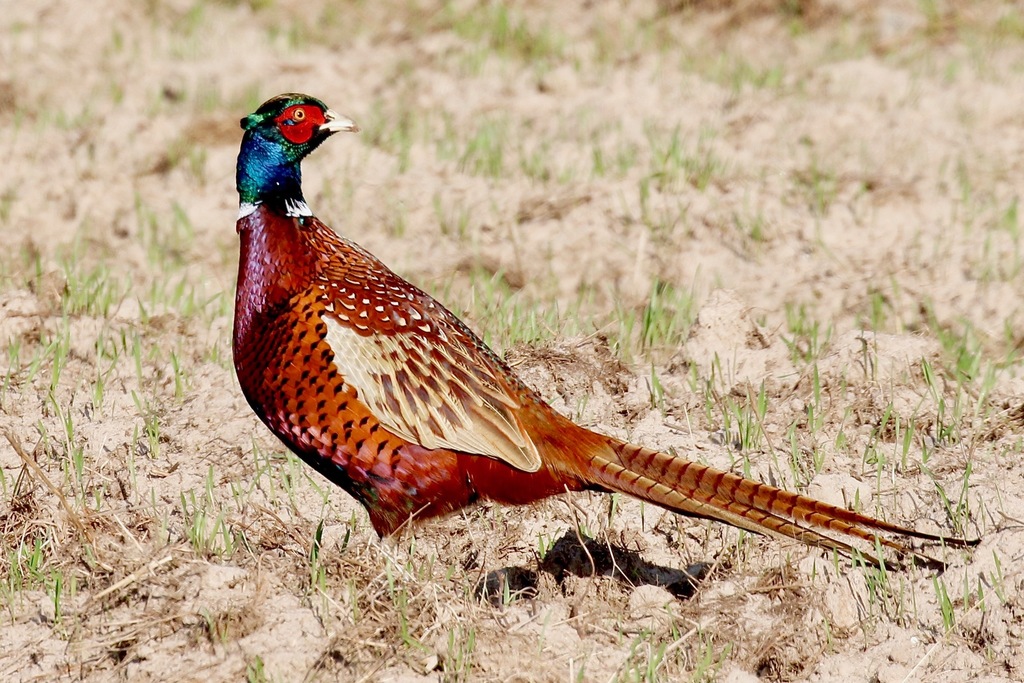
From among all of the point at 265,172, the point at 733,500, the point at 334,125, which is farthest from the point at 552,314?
the point at 733,500

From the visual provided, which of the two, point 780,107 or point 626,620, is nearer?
point 626,620

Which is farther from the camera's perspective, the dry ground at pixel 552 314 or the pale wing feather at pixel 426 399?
the pale wing feather at pixel 426 399

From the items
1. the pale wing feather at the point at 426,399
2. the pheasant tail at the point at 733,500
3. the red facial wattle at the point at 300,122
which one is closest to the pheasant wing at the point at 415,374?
the pale wing feather at the point at 426,399

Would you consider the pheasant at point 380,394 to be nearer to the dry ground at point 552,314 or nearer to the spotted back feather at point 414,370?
the spotted back feather at point 414,370

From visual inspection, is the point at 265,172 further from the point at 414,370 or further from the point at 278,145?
the point at 414,370

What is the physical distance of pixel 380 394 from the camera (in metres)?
3.85

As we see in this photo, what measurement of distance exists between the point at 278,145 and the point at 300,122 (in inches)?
3.3

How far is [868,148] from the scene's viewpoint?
7.26 meters

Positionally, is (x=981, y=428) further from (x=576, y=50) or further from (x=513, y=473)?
(x=576, y=50)

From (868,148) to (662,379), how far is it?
2742 millimetres

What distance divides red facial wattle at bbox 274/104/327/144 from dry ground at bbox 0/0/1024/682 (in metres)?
0.91

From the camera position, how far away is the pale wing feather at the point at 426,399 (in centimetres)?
384

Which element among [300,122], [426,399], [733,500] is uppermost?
[300,122]

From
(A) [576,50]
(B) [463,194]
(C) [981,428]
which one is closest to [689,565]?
(C) [981,428]
